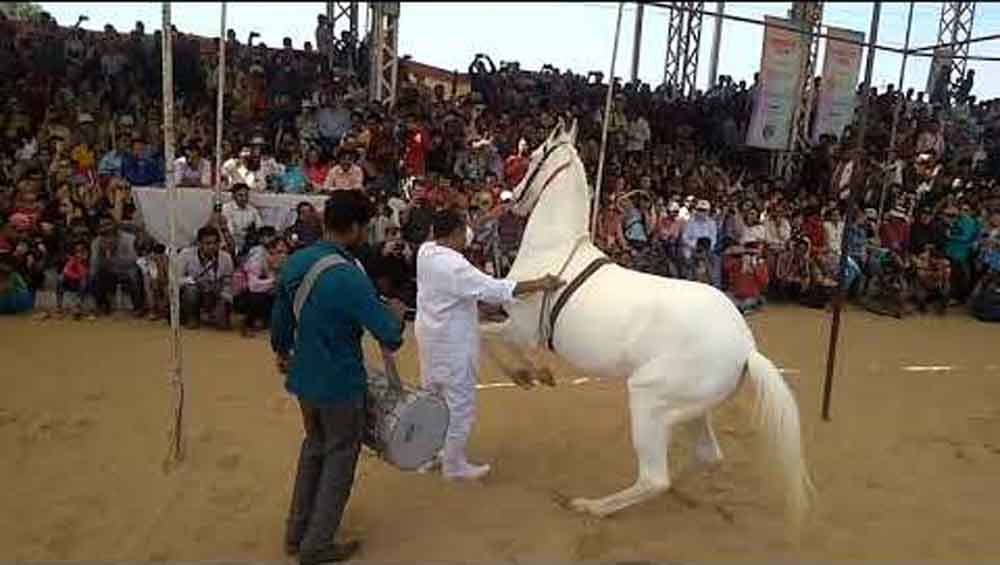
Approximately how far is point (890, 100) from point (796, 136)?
6.62 ft

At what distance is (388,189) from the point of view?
11.0 meters

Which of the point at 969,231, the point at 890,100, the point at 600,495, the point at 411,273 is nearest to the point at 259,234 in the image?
the point at 411,273

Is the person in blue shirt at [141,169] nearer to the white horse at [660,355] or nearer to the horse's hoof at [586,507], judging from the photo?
the white horse at [660,355]

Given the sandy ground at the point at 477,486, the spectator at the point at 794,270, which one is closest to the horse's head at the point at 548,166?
the sandy ground at the point at 477,486

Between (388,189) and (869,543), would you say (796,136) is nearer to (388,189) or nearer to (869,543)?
(388,189)

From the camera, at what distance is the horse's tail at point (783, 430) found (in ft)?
14.4

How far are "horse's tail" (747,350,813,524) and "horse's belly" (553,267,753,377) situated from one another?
160 mm

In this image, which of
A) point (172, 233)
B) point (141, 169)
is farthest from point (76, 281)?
point (172, 233)

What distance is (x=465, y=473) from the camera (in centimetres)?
502

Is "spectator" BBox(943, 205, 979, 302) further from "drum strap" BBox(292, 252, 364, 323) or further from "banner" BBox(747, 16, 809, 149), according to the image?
"drum strap" BBox(292, 252, 364, 323)

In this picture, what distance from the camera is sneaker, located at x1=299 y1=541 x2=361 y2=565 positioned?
396 centimetres

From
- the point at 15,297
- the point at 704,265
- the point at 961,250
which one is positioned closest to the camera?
the point at 15,297

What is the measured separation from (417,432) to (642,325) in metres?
1.20

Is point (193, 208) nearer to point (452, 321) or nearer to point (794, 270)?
point (452, 321)
